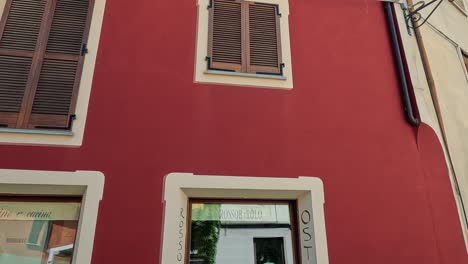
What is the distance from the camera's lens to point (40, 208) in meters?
3.77

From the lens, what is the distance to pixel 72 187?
369cm

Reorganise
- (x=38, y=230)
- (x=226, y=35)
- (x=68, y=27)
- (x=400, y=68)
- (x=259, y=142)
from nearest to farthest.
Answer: (x=38, y=230) → (x=259, y=142) → (x=68, y=27) → (x=226, y=35) → (x=400, y=68)

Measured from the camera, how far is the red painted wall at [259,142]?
3760 millimetres

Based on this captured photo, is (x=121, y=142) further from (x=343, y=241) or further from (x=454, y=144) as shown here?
(x=454, y=144)

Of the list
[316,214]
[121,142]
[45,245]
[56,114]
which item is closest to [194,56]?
[121,142]

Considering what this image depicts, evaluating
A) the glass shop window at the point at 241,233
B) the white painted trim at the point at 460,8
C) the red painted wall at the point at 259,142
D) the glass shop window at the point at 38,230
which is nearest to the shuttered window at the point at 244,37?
the red painted wall at the point at 259,142

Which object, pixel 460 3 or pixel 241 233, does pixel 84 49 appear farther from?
pixel 460 3

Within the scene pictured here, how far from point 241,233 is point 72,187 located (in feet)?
5.90

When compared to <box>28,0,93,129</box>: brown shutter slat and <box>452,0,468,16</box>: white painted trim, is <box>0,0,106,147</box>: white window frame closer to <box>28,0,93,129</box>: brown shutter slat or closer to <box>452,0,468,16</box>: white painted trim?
<box>28,0,93,129</box>: brown shutter slat

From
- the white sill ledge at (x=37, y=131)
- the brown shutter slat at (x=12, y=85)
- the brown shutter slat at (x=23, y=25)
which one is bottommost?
the white sill ledge at (x=37, y=131)

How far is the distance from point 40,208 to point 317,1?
4.27 meters

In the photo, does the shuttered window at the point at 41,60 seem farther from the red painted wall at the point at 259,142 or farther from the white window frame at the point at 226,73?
the white window frame at the point at 226,73

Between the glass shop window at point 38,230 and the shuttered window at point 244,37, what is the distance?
Result: 2262mm

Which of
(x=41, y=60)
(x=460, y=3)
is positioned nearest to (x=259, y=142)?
(x=41, y=60)
